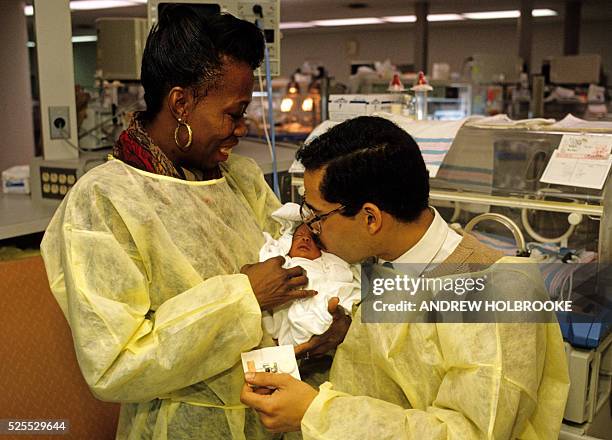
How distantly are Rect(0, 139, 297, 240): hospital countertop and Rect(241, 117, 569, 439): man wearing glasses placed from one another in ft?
4.58

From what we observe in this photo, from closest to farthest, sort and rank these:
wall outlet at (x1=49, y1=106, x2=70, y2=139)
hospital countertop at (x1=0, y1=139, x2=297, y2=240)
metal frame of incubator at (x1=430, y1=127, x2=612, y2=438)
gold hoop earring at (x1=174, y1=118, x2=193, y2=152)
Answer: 1. gold hoop earring at (x1=174, y1=118, x2=193, y2=152)
2. metal frame of incubator at (x1=430, y1=127, x2=612, y2=438)
3. hospital countertop at (x1=0, y1=139, x2=297, y2=240)
4. wall outlet at (x1=49, y1=106, x2=70, y2=139)

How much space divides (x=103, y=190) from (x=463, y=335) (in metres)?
0.70

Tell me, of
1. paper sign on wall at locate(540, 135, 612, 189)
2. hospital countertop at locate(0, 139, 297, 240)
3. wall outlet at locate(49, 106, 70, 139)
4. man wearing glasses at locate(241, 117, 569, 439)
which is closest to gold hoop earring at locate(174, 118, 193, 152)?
man wearing glasses at locate(241, 117, 569, 439)

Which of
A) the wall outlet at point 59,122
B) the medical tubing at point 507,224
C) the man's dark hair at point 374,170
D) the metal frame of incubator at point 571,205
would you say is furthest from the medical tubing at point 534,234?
the wall outlet at point 59,122

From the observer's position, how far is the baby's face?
1.42 m

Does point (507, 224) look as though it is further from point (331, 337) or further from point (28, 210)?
point (28, 210)

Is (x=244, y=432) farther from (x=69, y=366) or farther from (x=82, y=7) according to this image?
(x=82, y=7)

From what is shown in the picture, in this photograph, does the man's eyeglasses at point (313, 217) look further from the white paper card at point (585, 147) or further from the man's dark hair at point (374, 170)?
the white paper card at point (585, 147)

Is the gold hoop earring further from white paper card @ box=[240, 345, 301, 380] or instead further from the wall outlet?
the wall outlet

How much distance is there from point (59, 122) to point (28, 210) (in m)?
0.42

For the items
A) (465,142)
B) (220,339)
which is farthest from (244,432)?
(465,142)
